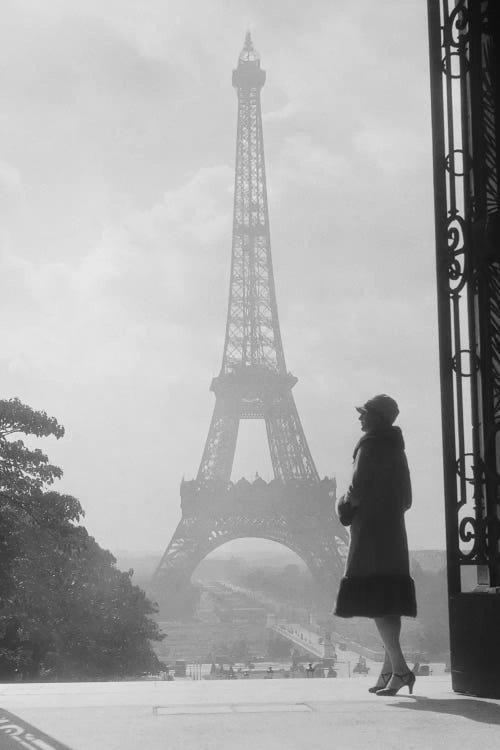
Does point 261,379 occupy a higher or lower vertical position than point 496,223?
higher

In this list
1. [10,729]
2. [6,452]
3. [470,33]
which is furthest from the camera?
[6,452]

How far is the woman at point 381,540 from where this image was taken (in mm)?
4980

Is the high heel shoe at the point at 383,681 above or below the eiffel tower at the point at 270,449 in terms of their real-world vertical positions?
below

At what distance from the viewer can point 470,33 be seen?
17.6 feet

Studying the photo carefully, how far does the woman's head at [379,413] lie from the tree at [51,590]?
1162cm

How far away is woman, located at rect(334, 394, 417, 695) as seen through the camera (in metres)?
4.98

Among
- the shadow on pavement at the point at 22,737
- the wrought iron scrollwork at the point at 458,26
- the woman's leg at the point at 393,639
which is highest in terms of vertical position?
the wrought iron scrollwork at the point at 458,26

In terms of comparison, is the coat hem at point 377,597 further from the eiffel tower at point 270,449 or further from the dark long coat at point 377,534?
the eiffel tower at point 270,449

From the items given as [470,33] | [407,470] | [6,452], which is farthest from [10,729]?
[6,452]

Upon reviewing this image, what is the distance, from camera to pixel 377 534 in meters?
5.02

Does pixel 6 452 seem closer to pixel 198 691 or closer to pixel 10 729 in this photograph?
pixel 198 691

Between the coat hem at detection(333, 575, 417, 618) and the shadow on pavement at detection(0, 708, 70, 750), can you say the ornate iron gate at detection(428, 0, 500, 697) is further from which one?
the shadow on pavement at detection(0, 708, 70, 750)

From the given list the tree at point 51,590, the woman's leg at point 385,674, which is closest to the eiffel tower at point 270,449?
the tree at point 51,590

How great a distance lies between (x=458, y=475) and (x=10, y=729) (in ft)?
8.46
